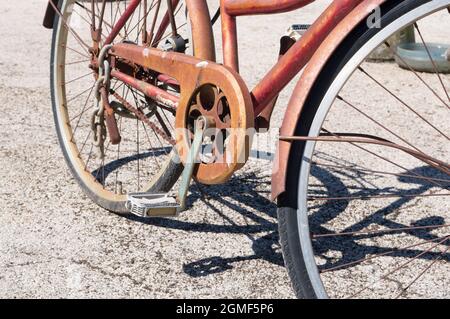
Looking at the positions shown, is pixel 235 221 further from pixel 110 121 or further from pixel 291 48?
pixel 291 48

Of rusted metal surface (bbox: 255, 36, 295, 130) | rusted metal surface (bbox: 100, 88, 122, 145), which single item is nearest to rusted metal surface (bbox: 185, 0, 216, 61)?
rusted metal surface (bbox: 255, 36, 295, 130)

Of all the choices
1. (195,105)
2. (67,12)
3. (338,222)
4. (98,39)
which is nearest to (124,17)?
(98,39)

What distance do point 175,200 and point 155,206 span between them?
0.08 m

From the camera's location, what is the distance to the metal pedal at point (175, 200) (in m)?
2.49

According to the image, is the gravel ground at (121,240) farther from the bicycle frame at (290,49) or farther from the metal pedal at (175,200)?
the bicycle frame at (290,49)

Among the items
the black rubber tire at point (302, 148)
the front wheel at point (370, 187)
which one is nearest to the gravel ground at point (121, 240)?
the front wheel at point (370, 187)

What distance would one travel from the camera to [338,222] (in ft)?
10.3

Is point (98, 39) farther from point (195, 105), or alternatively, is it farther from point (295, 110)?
point (295, 110)

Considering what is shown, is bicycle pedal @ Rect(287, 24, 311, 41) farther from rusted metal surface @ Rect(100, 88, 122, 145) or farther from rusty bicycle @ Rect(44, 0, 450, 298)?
rusted metal surface @ Rect(100, 88, 122, 145)

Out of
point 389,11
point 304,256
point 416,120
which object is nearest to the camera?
point 389,11

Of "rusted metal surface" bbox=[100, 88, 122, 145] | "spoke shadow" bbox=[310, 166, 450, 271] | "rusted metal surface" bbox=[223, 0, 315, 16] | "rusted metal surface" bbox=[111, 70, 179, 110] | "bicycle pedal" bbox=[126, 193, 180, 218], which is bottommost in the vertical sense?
"spoke shadow" bbox=[310, 166, 450, 271]

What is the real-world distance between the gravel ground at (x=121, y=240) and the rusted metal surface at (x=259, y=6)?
0.79 m

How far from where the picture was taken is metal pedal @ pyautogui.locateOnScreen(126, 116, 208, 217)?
8.18ft
